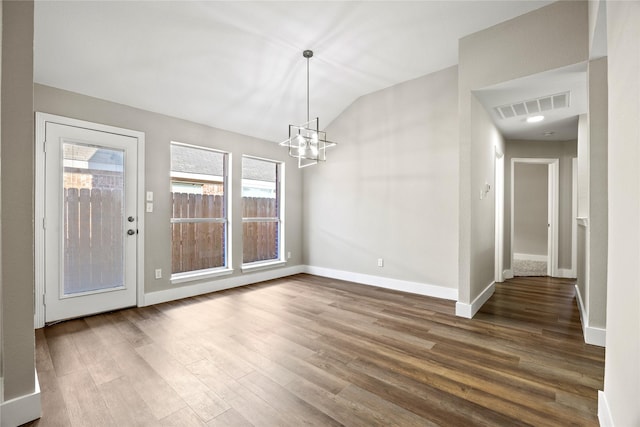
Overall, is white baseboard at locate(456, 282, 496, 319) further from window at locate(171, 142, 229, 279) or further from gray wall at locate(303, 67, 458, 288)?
window at locate(171, 142, 229, 279)

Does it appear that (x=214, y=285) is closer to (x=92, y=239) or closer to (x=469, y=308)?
(x=92, y=239)

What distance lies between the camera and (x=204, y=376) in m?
1.96

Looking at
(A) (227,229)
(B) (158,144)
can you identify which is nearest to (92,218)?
(B) (158,144)

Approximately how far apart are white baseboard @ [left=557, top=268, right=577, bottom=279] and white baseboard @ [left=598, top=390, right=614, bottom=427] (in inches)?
172

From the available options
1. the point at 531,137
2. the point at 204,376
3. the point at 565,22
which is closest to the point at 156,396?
the point at 204,376

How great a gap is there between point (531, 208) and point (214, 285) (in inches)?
283

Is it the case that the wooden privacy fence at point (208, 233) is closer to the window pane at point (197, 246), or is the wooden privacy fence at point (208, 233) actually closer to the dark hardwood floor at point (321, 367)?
the window pane at point (197, 246)

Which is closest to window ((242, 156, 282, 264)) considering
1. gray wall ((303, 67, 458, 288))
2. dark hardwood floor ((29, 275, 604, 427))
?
gray wall ((303, 67, 458, 288))

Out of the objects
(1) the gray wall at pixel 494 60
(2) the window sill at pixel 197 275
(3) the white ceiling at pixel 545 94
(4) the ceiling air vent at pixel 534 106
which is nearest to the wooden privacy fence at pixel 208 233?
(2) the window sill at pixel 197 275

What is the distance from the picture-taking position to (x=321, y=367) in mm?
2064

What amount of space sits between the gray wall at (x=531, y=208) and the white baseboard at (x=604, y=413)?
6.09 metres

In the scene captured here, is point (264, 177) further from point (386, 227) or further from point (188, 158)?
point (386, 227)

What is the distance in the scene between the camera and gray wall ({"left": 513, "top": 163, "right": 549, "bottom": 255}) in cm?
657

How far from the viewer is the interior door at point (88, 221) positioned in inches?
114
